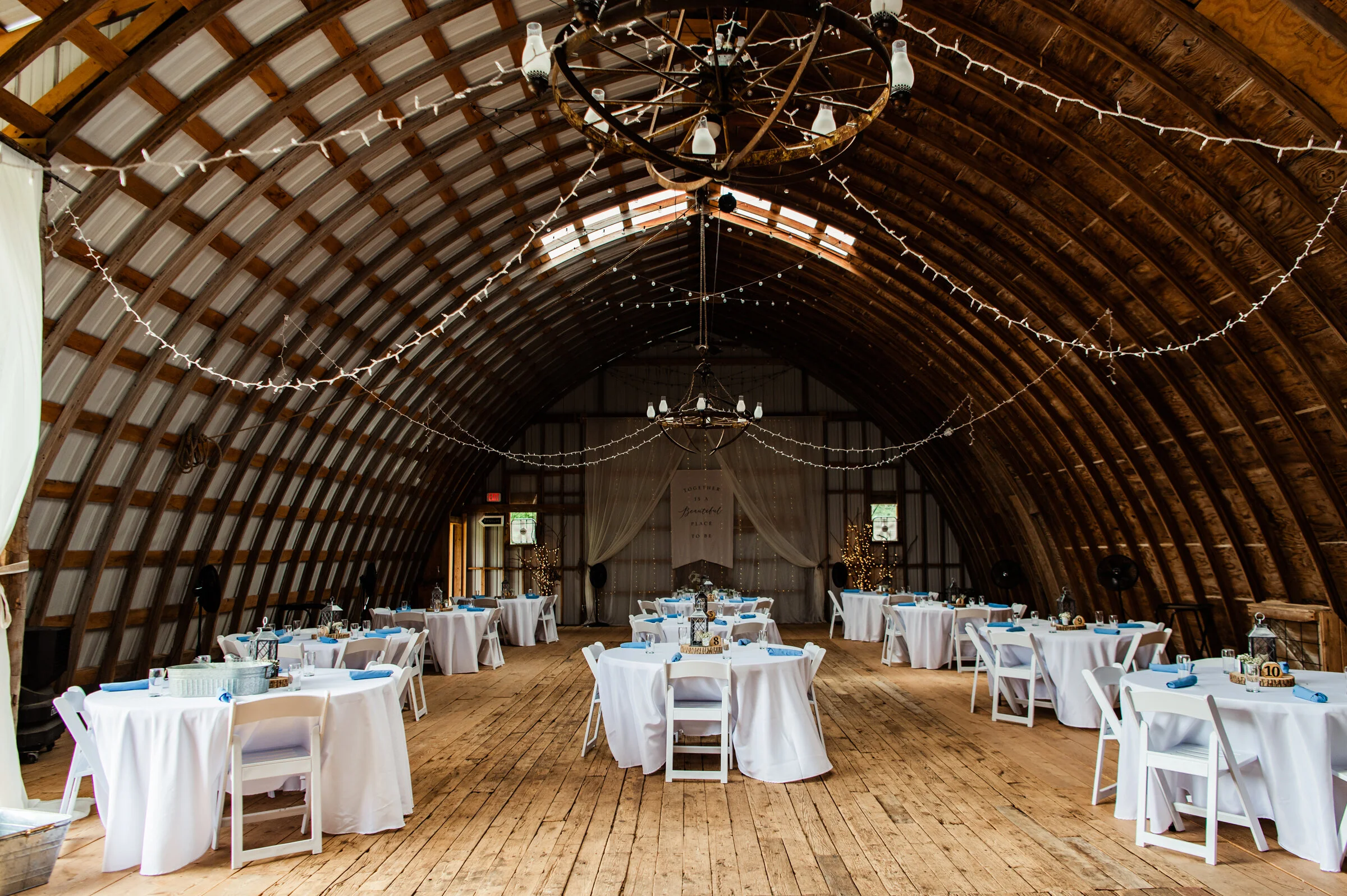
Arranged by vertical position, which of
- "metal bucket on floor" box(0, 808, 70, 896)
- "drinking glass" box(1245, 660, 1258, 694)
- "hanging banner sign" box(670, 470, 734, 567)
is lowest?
"metal bucket on floor" box(0, 808, 70, 896)

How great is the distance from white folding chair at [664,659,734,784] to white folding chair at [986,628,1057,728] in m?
3.12

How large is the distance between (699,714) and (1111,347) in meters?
6.28

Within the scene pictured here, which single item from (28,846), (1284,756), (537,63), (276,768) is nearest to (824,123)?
(537,63)

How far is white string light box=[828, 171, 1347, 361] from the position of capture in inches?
257

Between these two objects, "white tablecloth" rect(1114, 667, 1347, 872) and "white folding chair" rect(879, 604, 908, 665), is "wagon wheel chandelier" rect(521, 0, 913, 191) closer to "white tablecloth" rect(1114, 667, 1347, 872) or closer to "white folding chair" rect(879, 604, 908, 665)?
"white tablecloth" rect(1114, 667, 1347, 872)

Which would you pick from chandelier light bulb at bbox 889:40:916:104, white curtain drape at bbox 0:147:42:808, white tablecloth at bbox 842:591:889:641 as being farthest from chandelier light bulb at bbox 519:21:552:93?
white tablecloth at bbox 842:591:889:641

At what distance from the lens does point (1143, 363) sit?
30.7 feet

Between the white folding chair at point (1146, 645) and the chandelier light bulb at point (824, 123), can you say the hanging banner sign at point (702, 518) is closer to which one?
the white folding chair at point (1146, 645)

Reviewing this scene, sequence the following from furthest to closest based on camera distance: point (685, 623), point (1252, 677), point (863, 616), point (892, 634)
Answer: point (863, 616)
point (892, 634)
point (685, 623)
point (1252, 677)

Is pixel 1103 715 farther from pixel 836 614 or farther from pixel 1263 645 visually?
pixel 836 614

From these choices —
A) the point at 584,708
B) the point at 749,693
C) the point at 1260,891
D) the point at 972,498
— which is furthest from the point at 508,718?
the point at 972,498

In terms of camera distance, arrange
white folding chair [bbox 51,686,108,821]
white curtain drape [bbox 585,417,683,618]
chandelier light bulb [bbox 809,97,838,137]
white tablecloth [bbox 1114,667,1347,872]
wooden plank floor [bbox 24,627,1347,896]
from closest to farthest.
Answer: chandelier light bulb [bbox 809,97,838,137] < wooden plank floor [bbox 24,627,1347,896] < white tablecloth [bbox 1114,667,1347,872] < white folding chair [bbox 51,686,108,821] < white curtain drape [bbox 585,417,683,618]

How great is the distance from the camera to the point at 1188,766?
4820 millimetres

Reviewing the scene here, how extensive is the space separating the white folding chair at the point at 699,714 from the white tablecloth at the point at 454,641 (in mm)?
6074
